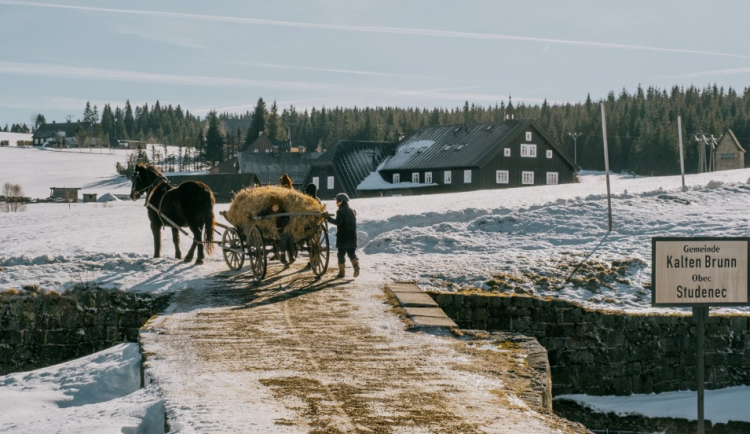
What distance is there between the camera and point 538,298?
1393 centimetres

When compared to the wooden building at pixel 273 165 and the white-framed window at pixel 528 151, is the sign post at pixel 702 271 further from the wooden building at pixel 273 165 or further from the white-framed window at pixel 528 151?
the wooden building at pixel 273 165

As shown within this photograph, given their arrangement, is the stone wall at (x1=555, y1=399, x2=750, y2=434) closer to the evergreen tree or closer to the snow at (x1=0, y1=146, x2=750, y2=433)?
the snow at (x1=0, y1=146, x2=750, y2=433)

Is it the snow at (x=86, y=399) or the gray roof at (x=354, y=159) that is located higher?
the gray roof at (x=354, y=159)

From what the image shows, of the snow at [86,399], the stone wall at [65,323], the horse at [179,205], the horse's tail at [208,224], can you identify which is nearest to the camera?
the snow at [86,399]

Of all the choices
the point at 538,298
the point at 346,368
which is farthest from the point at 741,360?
the point at 346,368

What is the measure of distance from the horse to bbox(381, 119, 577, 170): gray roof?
137 feet

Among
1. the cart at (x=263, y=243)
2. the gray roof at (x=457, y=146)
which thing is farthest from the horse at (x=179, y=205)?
the gray roof at (x=457, y=146)

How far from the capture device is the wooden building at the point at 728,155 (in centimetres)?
9569

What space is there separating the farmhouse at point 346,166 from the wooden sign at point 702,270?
Result: 54.6 m

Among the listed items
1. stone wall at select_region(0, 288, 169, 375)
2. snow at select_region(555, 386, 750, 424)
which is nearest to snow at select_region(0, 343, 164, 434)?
stone wall at select_region(0, 288, 169, 375)

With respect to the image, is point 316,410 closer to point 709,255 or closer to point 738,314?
point 709,255

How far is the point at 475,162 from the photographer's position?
189 feet

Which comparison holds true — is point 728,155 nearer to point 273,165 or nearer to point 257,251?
point 273,165

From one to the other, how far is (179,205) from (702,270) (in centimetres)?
1168
